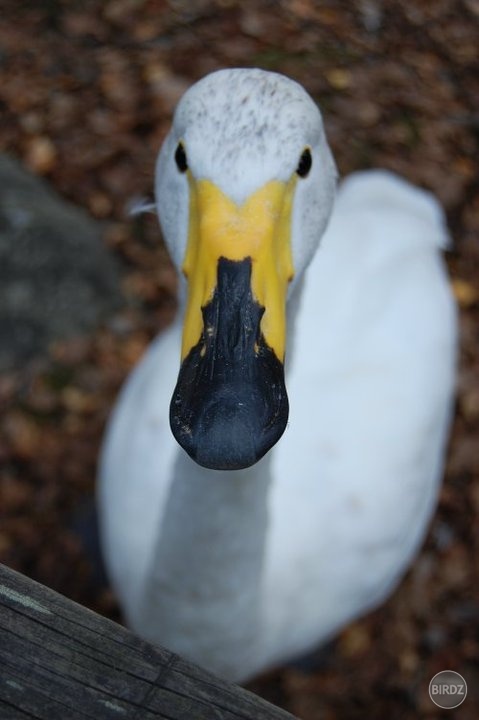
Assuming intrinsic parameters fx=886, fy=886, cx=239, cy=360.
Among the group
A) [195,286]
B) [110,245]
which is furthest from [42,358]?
[195,286]

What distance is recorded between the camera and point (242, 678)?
2520 millimetres

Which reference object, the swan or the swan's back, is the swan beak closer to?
the swan

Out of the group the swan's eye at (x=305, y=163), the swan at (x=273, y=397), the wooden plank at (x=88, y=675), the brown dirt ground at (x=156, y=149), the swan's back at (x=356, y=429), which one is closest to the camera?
the wooden plank at (x=88, y=675)

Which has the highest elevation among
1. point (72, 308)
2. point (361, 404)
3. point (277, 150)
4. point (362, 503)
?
point (277, 150)

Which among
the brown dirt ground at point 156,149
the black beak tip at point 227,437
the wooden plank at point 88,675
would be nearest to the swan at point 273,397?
the black beak tip at point 227,437

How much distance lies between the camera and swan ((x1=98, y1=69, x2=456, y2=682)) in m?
1.46

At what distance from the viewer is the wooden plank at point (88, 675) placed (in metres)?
1.00

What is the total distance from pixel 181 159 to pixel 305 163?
235mm

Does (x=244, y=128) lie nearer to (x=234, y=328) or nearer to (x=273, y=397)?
(x=234, y=328)

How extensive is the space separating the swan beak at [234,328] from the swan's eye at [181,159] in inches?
1.4

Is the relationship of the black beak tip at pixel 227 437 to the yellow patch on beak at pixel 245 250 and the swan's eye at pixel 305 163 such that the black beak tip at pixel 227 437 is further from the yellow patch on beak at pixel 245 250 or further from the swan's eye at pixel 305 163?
the swan's eye at pixel 305 163

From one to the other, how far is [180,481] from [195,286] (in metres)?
0.60

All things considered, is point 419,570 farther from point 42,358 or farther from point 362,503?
point 42,358

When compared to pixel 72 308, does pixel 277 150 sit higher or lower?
higher
